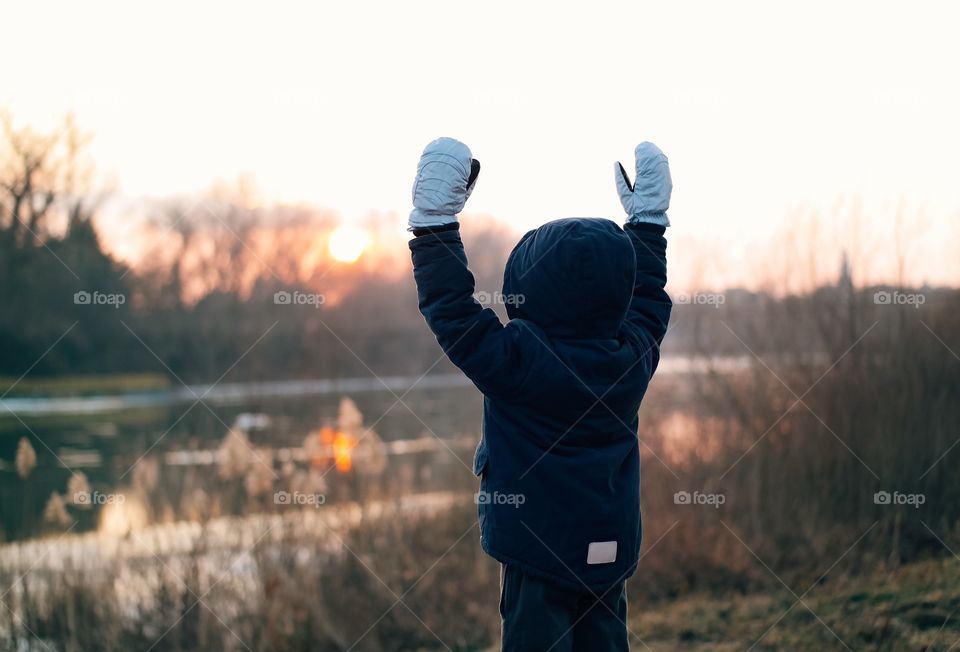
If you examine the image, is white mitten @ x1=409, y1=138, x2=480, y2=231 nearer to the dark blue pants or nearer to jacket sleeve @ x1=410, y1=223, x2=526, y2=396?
jacket sleeve @ x1=410, y1=223, x2=526, y2=396

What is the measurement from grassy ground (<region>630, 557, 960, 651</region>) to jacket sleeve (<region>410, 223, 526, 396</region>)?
2483 mm

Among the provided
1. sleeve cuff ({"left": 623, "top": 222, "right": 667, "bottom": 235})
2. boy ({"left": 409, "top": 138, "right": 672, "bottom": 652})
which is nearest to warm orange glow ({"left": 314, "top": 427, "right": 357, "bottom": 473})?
sleeve cuff ({"left": 623, "top": 222, "right": 667, "bottom": 235})

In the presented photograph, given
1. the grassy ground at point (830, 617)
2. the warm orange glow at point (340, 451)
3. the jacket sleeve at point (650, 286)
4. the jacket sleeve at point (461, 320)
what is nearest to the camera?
the jacket sleeve at point (461, 320)

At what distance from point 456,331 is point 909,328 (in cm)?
411

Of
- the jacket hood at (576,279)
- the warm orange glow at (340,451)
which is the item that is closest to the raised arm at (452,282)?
the jacket hood at (576,279)

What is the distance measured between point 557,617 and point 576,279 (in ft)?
2.29

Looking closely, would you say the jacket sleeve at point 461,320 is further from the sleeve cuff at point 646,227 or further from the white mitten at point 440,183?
the sleeve cuff at point 646,227

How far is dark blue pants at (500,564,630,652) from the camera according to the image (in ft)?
6.03

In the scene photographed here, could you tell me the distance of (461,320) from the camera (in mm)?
1848

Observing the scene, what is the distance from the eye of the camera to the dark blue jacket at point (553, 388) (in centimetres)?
185

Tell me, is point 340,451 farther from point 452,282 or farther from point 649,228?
point 452,282

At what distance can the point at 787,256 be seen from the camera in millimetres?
5613

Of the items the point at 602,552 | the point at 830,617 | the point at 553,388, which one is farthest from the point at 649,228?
the point at 830,617

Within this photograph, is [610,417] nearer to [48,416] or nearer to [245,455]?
[245,455]
